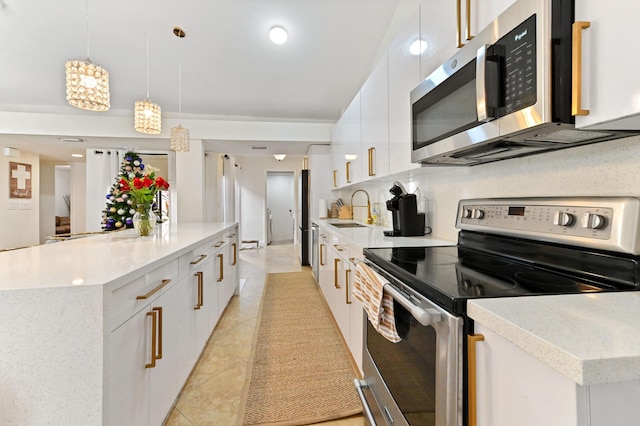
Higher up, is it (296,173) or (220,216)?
(296,173)

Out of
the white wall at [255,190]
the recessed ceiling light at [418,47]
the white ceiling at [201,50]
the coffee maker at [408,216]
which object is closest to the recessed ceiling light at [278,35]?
the white ceiling at [201,50]

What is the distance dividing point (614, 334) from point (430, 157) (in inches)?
35.2

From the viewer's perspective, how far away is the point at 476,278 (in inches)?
33.0

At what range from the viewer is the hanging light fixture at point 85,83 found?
179cm

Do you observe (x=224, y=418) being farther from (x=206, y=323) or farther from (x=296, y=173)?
(x=296, y=173)

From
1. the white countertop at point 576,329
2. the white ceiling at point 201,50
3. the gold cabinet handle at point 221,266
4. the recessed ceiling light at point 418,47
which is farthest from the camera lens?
the gold cabinet handle at point 221,266

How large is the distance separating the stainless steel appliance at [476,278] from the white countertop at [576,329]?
0.20 ft

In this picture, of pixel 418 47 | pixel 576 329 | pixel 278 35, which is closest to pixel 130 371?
pixel 576 329

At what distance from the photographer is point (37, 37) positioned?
251cm

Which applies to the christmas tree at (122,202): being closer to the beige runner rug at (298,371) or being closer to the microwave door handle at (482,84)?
the beige runner rug at (298,371)

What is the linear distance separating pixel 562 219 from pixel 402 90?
107 centimetres

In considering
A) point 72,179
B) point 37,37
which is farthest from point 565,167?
point 72,179

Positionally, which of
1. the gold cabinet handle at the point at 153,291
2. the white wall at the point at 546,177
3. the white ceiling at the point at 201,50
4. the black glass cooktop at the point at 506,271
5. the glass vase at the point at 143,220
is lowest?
the gold cabinet handle at the point at 153,291

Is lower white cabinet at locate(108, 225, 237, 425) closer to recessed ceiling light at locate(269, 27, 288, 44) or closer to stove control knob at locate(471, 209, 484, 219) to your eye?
stove control knob at locate(471, 209, 484, 219)
